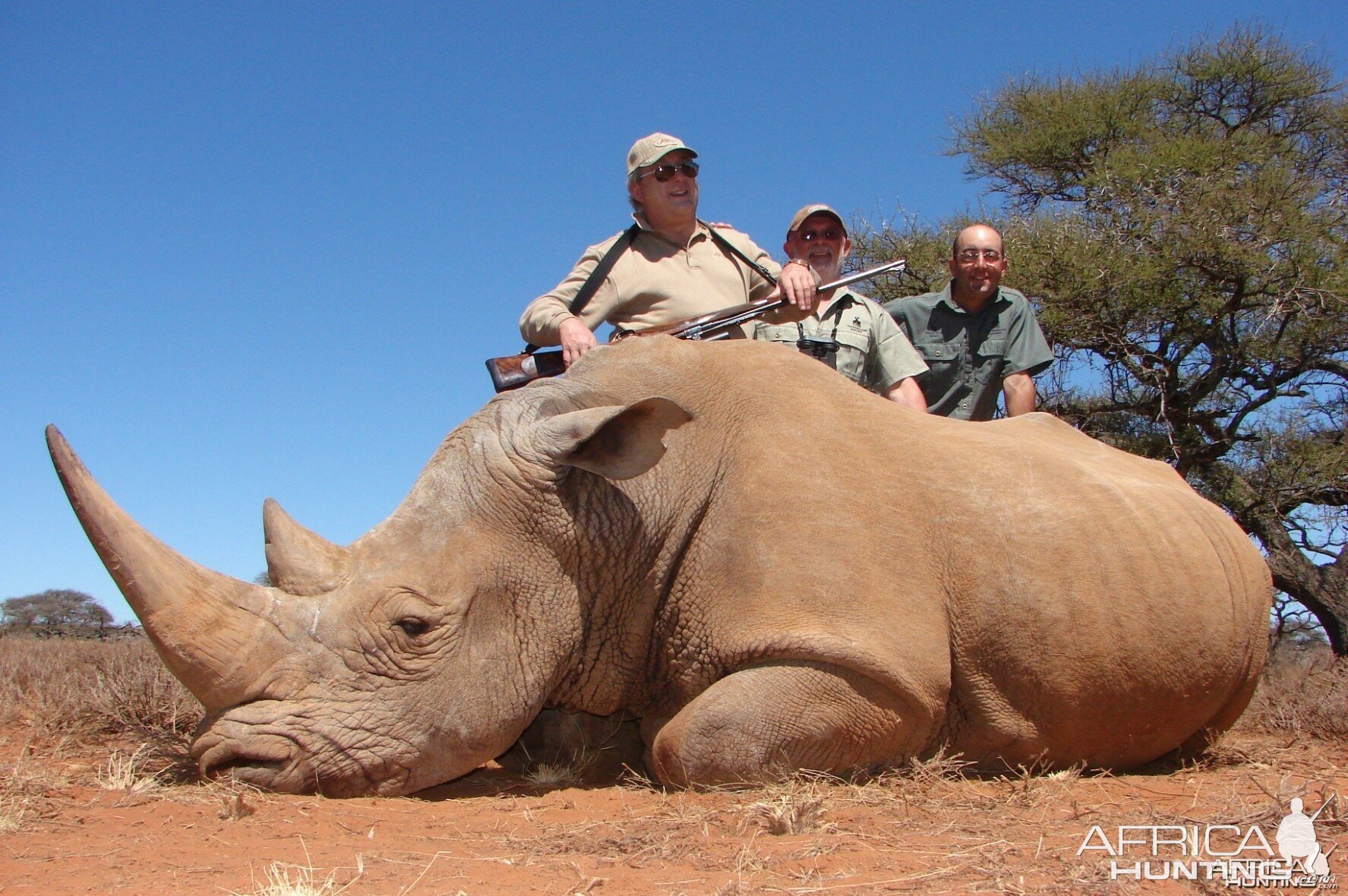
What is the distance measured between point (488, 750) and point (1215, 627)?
2772 millimetres

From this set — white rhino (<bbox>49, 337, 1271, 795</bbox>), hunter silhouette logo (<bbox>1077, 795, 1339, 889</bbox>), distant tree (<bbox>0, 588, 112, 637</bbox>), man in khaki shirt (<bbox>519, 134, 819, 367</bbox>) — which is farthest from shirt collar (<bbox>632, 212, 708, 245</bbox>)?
distant tree (<bbox>0, 588, 112, 637</bbox>)

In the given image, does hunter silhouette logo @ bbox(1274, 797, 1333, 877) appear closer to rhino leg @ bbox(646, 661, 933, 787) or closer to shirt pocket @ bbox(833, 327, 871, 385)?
rhino leg @ bbox(646, 661, 933, 787)

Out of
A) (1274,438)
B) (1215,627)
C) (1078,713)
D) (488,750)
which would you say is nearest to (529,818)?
(488,750)

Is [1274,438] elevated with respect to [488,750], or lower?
elevated

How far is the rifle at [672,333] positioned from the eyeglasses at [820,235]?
2.31 ft

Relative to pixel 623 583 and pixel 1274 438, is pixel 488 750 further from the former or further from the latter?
pixel 1274 438

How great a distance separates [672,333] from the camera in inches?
235

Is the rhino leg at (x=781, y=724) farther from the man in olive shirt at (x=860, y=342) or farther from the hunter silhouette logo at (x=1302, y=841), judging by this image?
the man in olive shirt at (x=860, y=342)

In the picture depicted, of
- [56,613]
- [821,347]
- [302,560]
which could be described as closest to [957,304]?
[821,347]

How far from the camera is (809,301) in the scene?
5.98 meters

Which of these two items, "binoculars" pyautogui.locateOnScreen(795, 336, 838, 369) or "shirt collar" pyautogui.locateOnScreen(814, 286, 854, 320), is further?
"shirt collar" pyautogui.locateOnScreen(814, 286, 854, 320)

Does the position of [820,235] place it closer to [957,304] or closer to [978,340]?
[957,304]

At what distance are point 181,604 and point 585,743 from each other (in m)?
1.63

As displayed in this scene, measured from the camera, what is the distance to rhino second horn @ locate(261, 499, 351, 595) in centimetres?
439
